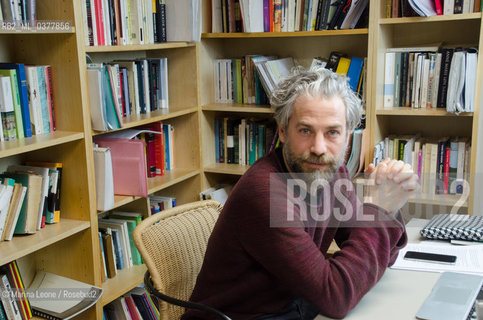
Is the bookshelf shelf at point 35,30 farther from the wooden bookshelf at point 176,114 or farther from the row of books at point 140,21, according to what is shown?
the row of books at point 140,21

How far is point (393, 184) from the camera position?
139 cm

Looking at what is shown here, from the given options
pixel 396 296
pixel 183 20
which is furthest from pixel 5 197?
pixel 396 296

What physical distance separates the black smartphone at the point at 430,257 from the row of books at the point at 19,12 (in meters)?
1.54

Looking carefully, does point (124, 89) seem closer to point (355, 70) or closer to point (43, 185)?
point (43, 185)

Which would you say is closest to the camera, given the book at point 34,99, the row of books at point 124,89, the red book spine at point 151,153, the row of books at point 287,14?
the book at point 34,99

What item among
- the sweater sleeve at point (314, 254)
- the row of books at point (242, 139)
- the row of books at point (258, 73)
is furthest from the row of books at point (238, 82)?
the sweater sleeve at point (314, 254)

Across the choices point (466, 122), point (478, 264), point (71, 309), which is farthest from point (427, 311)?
point (466, 122)

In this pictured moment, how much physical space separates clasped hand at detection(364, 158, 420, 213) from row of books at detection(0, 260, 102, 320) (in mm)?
1305

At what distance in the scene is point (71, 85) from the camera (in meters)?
2.05

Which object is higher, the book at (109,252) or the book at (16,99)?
the book at (16,99)

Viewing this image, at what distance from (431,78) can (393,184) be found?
129 centimetres

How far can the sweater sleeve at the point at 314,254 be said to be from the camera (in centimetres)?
122

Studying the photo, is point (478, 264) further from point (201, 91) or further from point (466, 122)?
point (201, 91)

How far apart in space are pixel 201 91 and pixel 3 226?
1.33 meters
